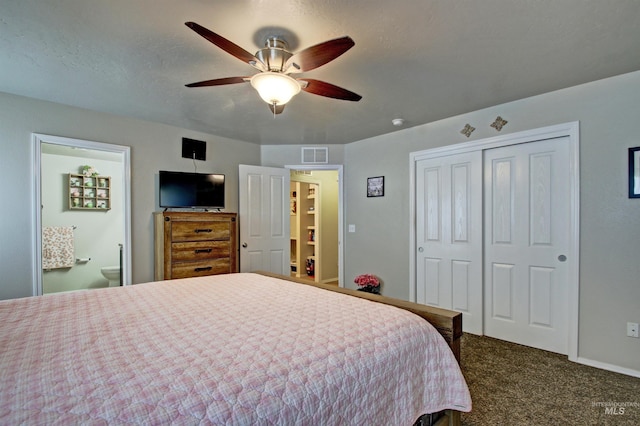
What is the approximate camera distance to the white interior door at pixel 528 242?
8.86 feet

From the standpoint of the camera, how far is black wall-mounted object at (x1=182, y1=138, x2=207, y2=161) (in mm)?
3740

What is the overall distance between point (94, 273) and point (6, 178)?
2.59m

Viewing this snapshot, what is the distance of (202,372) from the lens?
809 millimetres

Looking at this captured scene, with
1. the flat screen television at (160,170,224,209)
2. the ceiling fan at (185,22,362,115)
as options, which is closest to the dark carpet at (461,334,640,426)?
the ceiling fan at (185,22,362,115)

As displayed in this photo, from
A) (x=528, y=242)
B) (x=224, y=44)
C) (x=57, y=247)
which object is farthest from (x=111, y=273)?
(x=528, y=242)

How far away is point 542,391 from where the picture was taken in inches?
81.9

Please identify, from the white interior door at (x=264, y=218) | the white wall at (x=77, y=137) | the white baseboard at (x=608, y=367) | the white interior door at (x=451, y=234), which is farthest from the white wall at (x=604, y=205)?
the white wall at (x=77, y=137)

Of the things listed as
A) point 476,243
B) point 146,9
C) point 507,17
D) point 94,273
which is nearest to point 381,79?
point 507,17

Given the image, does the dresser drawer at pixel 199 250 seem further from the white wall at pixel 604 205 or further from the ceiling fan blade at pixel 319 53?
the white wall at pixel 604 205

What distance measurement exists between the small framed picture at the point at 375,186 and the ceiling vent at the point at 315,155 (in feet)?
2.46

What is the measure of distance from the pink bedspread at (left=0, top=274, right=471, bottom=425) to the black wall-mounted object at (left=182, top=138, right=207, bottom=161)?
2468 millimetres

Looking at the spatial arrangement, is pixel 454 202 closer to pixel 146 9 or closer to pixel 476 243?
pixel 476 243

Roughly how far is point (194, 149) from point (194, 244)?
48.5 inches

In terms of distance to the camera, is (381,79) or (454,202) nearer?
(381,79)
